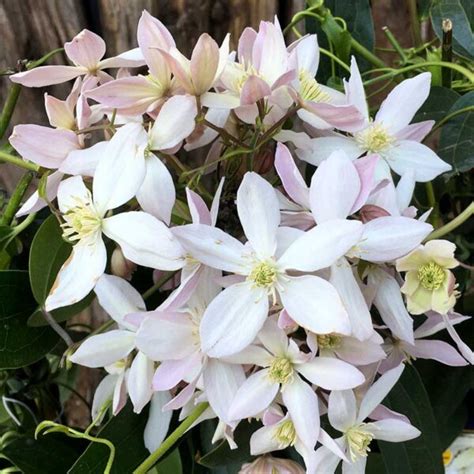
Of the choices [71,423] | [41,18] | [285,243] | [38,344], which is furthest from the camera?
[71,423]

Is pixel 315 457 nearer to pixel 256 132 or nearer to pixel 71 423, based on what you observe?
pixel 256 132

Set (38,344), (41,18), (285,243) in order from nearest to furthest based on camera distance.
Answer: (285,243) < (38,344) < (41,18)

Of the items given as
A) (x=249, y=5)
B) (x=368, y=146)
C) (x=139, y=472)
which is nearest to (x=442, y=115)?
(x=368, y=146)

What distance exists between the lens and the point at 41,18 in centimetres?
61

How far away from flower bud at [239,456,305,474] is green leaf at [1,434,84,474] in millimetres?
176

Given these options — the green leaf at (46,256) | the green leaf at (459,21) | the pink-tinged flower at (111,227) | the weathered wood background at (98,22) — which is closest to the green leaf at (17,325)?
the green leaf at (46,256)

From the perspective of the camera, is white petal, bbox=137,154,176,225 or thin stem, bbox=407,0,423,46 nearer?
white petal, bbox=137,154,176,225

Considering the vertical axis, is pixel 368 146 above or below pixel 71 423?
above

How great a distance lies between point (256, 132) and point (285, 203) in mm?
45

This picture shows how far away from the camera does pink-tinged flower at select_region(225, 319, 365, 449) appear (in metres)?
0.35

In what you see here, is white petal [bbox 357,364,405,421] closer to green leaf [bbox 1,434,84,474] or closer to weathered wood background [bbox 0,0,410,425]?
green leaf [bbox 1,434,84,474]

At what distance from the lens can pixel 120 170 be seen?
354mm

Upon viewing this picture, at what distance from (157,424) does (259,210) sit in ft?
0.66

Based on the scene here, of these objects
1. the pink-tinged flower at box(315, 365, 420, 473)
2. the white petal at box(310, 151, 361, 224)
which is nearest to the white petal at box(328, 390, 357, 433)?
→ the pink-tinged flower at box(315, 365, 420, 473)
